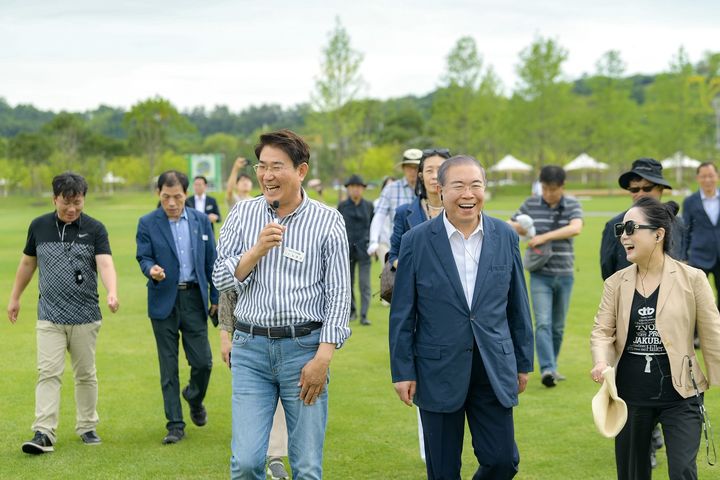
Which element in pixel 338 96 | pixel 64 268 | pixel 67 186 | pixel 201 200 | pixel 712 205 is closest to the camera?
pixel 67 186

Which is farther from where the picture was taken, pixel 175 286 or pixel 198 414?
pixel 198 414

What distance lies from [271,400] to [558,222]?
5845mm

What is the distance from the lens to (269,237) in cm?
467

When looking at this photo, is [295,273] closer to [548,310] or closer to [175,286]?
[175,286]

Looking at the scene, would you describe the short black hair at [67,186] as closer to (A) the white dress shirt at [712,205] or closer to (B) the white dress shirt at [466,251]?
(B) the white dress shirt at [466,251]

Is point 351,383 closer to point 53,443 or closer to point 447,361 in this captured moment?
point 53,443

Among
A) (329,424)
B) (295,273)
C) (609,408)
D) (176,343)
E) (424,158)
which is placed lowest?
(329,424)

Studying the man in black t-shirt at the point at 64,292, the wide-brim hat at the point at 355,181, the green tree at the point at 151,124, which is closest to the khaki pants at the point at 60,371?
the man in black t-shirt at the point at 64,292

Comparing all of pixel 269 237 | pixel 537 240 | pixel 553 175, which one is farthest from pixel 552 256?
pixel 269 237

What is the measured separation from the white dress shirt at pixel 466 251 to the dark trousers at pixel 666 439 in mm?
1266

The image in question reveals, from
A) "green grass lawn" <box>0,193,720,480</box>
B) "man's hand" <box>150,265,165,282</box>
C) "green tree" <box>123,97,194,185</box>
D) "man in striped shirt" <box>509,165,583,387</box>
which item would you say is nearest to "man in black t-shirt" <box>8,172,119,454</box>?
"man's hand" <box>150,265,165,282</box>

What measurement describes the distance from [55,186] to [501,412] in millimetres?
4401

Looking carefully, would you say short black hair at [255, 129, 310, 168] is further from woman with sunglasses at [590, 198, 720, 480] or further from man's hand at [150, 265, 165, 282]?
man's hand at [150, 265, 165, 282]

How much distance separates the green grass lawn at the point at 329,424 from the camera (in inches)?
280
